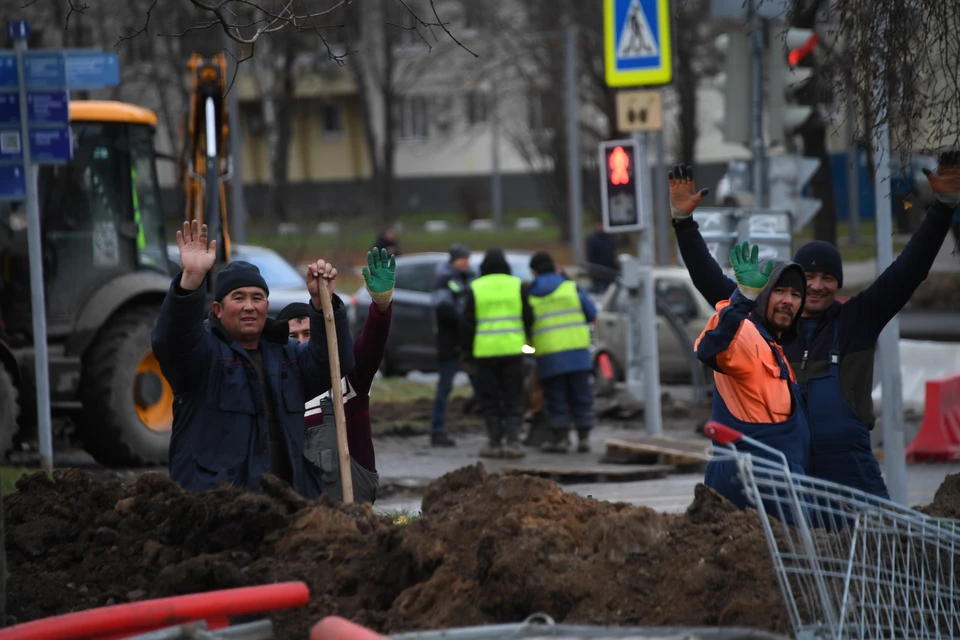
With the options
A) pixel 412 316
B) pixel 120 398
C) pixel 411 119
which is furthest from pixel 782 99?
pixel 411 119

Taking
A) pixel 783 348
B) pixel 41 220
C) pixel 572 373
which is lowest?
pixel 572 373

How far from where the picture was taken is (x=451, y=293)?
14633 mm

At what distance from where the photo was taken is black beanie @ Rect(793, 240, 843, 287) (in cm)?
605

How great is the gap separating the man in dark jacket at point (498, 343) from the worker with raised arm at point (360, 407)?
745cm

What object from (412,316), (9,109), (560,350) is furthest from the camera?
(412,316)

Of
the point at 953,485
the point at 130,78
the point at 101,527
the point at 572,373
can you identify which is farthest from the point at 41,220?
the point at 130,78

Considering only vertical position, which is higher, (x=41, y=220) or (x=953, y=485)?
(x=41, y=220)

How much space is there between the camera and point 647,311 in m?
13.6

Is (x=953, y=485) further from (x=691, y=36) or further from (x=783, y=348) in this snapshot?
(x=691, y=36)

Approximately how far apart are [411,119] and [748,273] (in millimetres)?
61006

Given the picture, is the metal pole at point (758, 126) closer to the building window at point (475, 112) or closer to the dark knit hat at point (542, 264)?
the dark knit hat at point (542, 264)

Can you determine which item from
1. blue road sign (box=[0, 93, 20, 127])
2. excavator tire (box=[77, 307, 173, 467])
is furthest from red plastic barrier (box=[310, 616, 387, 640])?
excavator tire (box=[77, 307, 173, 467])

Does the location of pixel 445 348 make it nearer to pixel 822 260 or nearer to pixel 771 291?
pixel 822 260

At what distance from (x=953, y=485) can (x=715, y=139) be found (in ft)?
177
